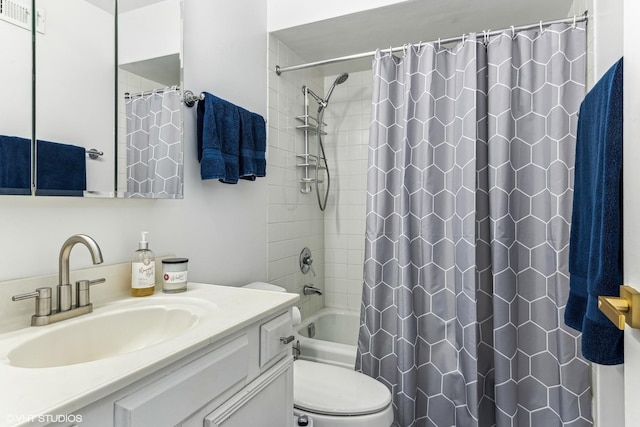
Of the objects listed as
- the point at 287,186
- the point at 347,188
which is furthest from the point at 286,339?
the point at 347,188

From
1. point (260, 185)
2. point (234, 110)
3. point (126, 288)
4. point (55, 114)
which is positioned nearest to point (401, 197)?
point (260, 185)

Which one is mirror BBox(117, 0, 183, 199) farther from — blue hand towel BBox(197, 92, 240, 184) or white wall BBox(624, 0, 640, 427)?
white wall BBox(624, 0, 640, 427)

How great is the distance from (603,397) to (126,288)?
4.49 ft

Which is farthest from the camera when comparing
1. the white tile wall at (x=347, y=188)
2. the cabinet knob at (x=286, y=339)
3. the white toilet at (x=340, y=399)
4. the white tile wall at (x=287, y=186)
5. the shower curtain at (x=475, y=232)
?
the white tile wall at (x=347, y=188)

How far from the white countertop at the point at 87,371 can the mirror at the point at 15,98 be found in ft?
1.26

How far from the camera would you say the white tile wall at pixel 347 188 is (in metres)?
2.69

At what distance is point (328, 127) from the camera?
9.12 ft

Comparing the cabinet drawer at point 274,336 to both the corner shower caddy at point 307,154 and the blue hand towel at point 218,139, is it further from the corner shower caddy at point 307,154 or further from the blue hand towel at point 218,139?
the corner shower caddy at point 307,154

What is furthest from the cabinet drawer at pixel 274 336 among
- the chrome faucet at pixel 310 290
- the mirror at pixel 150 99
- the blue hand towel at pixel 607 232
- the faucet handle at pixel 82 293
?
the chrome faucet at pixel 310 290

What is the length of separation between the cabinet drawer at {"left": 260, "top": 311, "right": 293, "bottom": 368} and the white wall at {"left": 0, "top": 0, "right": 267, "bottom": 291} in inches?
22.2

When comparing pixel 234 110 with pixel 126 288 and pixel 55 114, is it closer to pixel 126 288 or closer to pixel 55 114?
pixel 55 114

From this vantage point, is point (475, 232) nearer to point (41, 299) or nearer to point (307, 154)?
point (307, 154)

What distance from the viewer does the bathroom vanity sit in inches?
22.8

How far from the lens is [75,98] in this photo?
107 cm
